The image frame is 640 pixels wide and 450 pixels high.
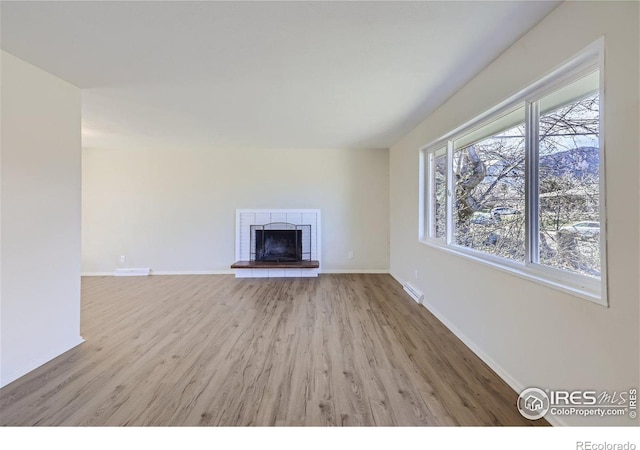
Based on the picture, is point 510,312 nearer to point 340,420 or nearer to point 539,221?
point 539,221

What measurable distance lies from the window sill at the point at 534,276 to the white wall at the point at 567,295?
0.12 ft

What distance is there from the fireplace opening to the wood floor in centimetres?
171

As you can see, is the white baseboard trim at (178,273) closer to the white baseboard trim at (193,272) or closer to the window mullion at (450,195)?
the white baseboard trim at (193,272)

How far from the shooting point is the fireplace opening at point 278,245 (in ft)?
17.1

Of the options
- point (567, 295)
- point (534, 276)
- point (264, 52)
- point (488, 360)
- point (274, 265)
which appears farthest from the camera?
point (274, 265)

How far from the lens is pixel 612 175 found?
1233 millimetres

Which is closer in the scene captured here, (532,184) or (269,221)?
(532,184)

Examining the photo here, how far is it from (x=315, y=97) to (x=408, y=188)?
221 centimetres

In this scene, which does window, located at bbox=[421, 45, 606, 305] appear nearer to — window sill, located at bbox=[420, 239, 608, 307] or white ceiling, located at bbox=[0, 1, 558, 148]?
window sill, located at bbox=[420, 239, 608, 307]

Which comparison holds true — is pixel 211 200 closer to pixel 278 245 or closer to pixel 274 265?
pixel 278 245

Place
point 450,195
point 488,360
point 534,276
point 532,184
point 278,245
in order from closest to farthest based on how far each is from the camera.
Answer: point 534,276, point 532,184, point 488,360, point 450,195, point 278,245

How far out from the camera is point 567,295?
4.80 ft

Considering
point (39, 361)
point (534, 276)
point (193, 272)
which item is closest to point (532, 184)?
point (534, 276)

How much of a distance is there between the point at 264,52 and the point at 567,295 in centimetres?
246
